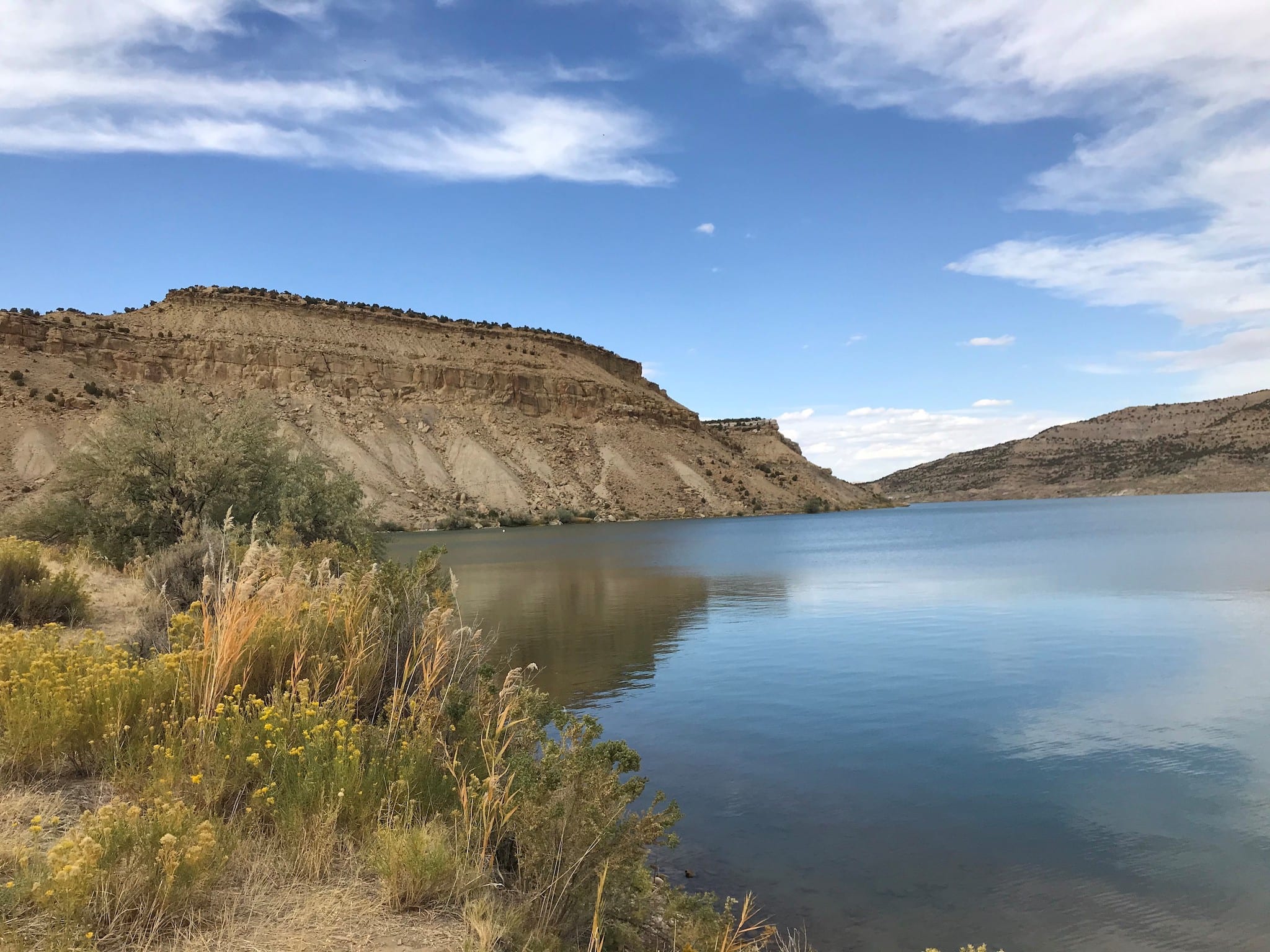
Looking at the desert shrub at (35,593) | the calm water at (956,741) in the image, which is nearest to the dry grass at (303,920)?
the calm water at (956,741)

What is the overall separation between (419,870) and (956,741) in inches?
319

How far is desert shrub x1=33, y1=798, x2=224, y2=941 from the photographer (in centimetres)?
315

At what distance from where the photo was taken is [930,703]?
11.9 metres

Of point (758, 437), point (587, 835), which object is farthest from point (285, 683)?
point (758, 437)

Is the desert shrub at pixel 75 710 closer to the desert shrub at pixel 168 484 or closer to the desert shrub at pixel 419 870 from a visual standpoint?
the desert shrub at pixel 419 870

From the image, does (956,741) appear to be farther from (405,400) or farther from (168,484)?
(405,400)

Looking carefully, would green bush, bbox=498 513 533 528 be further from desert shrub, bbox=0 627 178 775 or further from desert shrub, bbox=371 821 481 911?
desert shrub, bbox=371 821 481 911

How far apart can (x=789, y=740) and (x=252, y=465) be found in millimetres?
13757

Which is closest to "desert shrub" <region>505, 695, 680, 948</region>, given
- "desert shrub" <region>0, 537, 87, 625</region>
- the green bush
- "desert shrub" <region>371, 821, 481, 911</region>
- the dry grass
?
"desert shrub" <region>371, 821, 481, 911</region>

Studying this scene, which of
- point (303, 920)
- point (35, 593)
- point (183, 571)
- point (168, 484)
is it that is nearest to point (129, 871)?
point (303, 920)

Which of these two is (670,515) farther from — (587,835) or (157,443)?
(587,835)

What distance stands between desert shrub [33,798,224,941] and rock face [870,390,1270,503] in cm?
14022

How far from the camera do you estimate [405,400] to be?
8644cm

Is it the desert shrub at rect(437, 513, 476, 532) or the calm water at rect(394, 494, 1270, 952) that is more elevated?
the desert shrub at rect(437, 513, 476, 532)
